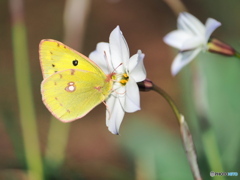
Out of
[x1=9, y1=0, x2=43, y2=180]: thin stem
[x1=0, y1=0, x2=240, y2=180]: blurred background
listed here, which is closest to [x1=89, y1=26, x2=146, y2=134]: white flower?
[x1=0, y1=0, x2=240, y2=180]: blurred background

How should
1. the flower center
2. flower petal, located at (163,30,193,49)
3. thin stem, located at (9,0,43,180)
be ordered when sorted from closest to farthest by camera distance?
the flower center, flower petal, located at (163,30,193,49), thin stem, located at (9,0,43,180)

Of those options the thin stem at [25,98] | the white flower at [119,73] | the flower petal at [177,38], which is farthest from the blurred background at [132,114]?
the white flower at [119,73]

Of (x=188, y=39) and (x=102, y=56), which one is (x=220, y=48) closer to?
(x=188, y=39)

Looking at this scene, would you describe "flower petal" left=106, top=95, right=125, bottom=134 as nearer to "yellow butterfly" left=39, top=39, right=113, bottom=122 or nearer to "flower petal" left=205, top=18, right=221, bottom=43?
"yellow butterfly" left=39, top=39, right=113, bottom=122

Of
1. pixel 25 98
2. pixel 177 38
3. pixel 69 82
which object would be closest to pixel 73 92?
A: pixel 69 82

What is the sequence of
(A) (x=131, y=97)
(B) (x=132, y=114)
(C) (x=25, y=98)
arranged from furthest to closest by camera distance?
(B) (x=132, y=114)
(C) (x=25, y=98)
(A) (x=131, y=97)

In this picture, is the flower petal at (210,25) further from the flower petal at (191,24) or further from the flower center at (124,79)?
the flower center at (124,79)

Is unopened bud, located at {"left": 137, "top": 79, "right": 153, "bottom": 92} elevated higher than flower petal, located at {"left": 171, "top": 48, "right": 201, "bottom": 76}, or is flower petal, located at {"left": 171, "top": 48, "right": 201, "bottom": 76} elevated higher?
flower petal, located at {"left": 171, "top": 48, "right": 201, "bottom": 76}

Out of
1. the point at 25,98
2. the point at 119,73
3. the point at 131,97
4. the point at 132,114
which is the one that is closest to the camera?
the point at 131,97
